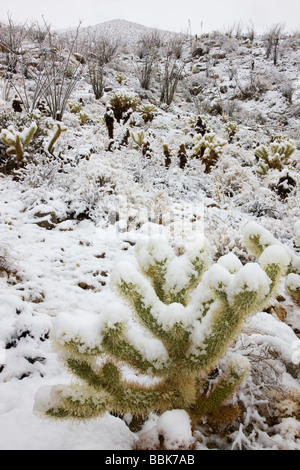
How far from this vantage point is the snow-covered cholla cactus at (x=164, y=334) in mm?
1000

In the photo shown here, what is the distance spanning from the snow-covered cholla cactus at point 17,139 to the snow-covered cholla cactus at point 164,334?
3906 mm

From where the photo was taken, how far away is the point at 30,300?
7.46 feet

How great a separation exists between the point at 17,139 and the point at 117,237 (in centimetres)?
240

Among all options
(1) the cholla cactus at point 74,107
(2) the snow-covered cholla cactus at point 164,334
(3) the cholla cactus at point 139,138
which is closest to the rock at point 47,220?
(2) the snow-covered cholla cactus at point 164,334

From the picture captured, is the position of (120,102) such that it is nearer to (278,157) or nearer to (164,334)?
(278,157)

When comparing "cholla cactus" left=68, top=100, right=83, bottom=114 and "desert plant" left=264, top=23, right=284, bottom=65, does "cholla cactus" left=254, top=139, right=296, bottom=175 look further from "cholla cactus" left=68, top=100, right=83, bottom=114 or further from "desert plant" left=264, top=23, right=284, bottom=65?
"desert plant" left=264, top=23, right=284, bottom=65

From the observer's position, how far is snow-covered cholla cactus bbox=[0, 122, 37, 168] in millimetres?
4203

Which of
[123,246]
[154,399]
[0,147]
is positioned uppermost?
[0,147]

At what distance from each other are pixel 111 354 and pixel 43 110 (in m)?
8.07

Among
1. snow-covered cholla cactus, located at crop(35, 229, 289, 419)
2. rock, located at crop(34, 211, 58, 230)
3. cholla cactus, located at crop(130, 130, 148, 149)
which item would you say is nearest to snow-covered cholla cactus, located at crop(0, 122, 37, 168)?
rock, located at crop(34, 211, 58, 230)

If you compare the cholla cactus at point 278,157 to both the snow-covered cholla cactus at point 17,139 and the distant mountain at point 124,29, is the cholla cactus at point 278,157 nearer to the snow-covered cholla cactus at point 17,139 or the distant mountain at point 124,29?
the snow-covered cholla cactus at point 17,139

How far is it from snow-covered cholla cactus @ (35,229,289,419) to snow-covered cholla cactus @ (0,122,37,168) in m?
3.91
